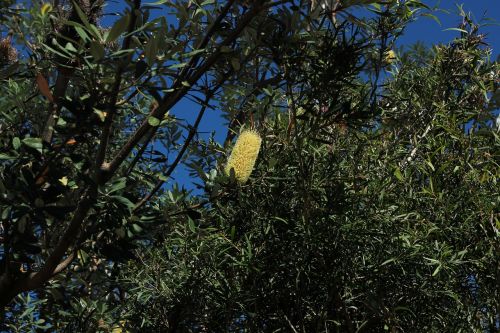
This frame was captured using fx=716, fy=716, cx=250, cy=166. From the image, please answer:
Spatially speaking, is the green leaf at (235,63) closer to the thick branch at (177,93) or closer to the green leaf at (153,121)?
the thick branch at (177,93)

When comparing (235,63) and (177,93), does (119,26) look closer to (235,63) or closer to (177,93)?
(177,93)

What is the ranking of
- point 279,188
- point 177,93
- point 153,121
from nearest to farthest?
point 153,121 → point 177,93 → point 279,188

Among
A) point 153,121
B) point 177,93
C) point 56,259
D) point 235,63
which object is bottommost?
point 56,259

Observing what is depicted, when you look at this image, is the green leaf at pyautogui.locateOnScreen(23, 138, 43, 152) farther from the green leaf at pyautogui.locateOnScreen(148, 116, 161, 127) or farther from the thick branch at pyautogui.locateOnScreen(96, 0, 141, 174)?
the green leaf at pyautogui.locateOnScreen(148, 116, 161, 127)

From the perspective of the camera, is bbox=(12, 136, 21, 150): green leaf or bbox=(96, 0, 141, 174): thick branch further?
bbox=(12, 136, 21, 150): green leaf

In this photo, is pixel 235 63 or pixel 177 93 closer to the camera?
pixel 177 93

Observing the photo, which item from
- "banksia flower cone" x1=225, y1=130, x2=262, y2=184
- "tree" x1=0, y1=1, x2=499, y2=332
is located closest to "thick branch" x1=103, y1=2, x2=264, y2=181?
"tree" x1=0, y1=1, x2=499, y2=332

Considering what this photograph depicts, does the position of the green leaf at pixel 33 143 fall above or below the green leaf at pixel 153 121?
above

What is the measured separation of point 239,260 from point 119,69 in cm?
163

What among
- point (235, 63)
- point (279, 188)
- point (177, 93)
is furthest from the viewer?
point (279, 188)

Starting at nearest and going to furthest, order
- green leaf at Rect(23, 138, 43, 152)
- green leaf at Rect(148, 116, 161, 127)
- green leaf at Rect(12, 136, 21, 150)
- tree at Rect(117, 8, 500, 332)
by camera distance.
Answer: green leaf at Rect(148, 116, 161, 127) → green leaf at Rect(23, 138, 43, 152) → green leaf at Rect(12, 136, 21, 150) → tree at Rect(117, 8, 500, 332)

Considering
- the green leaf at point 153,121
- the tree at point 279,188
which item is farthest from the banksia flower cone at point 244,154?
the green leaf at point 153,121

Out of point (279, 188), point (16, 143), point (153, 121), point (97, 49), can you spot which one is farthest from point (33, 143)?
point (279, 188)

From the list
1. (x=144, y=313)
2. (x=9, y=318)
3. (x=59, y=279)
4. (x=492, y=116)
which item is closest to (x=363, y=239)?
(x=492, y=116)
